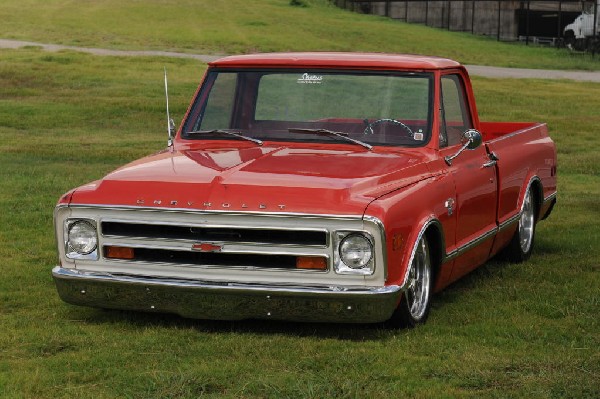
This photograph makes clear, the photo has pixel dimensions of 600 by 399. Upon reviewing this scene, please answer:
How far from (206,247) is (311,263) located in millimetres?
576

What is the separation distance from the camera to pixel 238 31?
163 ft

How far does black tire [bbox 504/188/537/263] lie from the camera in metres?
9.88

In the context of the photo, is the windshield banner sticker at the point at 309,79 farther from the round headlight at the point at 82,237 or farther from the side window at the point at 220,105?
the round headlight at the point at 82,237

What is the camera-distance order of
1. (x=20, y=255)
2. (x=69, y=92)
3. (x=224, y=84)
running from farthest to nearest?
(x=69, y=92) → (x=20, y=255) → (x=224, y=84)

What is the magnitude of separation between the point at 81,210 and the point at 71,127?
1553 centimetres

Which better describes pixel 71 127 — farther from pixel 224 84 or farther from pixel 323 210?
pixel 323 210

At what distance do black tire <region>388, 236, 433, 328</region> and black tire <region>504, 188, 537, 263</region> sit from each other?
220 cm

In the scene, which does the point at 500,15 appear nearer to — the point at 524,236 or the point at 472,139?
the point at 524,236

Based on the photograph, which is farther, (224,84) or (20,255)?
(20,255)

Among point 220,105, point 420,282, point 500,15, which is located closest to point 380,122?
point 220,105

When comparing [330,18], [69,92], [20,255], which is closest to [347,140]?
[20,255]

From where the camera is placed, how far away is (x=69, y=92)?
27891 mm

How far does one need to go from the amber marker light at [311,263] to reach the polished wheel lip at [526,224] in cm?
332

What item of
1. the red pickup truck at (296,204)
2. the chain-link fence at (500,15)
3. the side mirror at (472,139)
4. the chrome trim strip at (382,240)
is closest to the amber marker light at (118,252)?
the red pickup truck at (296,204)
